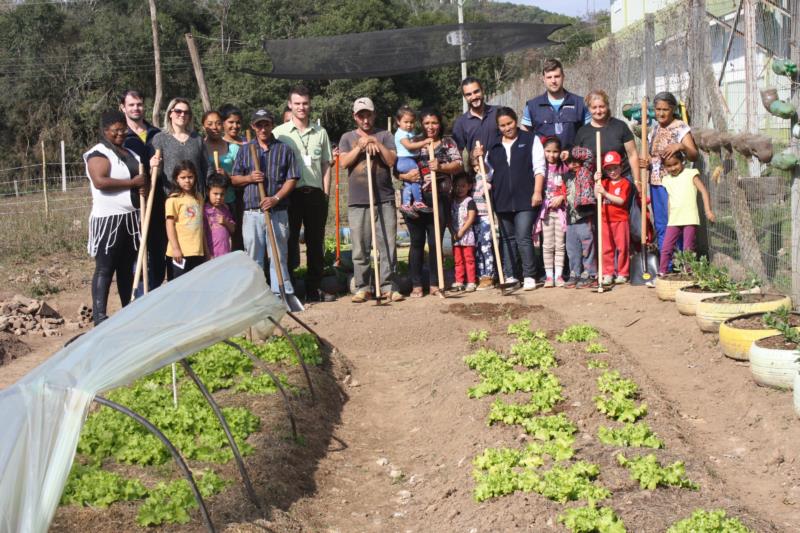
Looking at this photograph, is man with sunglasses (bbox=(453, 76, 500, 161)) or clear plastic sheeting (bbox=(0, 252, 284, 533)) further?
man with sunglasses (bbox=(453, 76, 500, 161))

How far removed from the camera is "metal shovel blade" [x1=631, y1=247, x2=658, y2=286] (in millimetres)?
10352

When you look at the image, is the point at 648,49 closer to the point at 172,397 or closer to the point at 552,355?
the point at 552,355

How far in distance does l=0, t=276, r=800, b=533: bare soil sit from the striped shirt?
54.3 inches

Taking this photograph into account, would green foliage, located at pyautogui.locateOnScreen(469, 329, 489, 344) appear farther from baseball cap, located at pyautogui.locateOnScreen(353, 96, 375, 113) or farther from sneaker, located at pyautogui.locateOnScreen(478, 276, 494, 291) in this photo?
baseball cap, located at pyautogui.locateOnScreen(353, 96, 375, 113)

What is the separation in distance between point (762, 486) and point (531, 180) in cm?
577

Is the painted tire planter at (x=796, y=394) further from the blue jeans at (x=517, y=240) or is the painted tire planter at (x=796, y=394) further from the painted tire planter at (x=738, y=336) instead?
the blue jeans at (x=517, y=240)

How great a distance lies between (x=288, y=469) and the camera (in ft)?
19.0

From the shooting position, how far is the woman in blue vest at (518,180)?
1052cm

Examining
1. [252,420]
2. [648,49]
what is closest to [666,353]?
[252,420]

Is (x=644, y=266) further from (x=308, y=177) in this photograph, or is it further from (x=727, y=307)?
(x=308, y=177)

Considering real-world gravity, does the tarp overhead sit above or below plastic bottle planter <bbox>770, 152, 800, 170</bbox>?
above

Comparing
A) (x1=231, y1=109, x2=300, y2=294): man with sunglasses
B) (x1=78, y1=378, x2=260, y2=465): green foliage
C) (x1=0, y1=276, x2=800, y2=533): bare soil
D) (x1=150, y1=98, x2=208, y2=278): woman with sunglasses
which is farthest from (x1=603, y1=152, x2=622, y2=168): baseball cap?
(x1=78, y1=378, x2=260, y2=465): green foliage

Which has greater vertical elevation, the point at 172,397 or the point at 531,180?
the point at 531,180

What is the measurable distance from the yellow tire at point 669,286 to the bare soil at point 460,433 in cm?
15
